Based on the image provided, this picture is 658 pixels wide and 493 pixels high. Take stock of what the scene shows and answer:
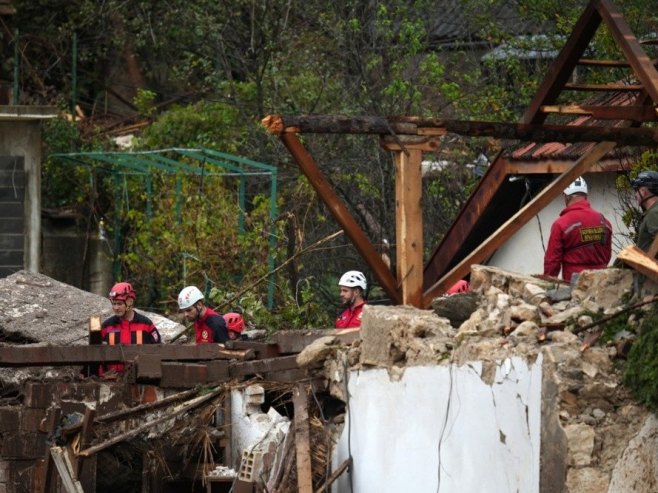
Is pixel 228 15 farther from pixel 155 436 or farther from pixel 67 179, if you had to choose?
pixel 155 436

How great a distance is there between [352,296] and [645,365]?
510 cm

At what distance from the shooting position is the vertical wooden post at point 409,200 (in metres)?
10.3

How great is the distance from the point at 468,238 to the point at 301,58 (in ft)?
28.6

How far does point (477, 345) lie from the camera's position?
8.83 metres

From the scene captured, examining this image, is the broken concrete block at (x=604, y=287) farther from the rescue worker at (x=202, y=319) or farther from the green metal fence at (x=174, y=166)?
the green metal fence at (x=174, y=166)

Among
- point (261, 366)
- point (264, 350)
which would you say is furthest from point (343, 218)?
point (264, 350)

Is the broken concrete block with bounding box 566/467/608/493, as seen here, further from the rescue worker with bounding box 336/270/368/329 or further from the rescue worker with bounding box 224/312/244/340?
the rescue worker with bounding box 224/312/244/340

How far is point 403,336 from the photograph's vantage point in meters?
10.0

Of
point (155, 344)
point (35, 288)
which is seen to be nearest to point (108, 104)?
point (35, 288)

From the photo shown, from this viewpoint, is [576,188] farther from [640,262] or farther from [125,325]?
[125,325]

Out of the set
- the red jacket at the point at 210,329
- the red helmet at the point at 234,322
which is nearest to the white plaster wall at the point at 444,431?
the red jacket at the point at 210,329

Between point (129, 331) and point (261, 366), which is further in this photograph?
point (129, 331)

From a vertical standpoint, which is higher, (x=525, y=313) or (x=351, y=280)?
(x=351, y=280)

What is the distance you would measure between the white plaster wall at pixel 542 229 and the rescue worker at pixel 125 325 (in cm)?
368
